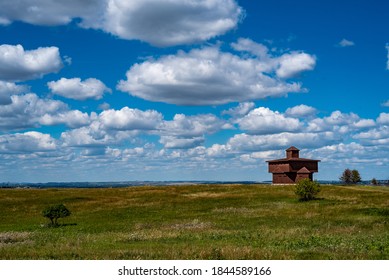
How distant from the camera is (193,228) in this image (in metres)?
32.5

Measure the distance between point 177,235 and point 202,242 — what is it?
13.3 ft

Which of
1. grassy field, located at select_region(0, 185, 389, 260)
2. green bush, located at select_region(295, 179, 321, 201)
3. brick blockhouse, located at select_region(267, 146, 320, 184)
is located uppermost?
brick blockhouse, located at select_region(267, 146, 320, 184)

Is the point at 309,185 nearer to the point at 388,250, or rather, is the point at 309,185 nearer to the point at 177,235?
the point at 177,235

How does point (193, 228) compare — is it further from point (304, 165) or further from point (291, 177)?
point (304, 165)

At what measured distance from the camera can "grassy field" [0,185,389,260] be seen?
59.7 ft

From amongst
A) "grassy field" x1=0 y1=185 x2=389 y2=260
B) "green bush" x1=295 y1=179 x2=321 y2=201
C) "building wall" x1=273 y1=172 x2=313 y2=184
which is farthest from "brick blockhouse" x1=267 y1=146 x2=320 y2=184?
→ "green bush" x1=295 y1=179 x2=321 y2=201

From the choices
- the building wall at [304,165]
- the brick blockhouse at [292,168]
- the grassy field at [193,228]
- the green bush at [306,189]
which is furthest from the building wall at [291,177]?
the green bush at [306,189]

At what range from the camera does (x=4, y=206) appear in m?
57.9

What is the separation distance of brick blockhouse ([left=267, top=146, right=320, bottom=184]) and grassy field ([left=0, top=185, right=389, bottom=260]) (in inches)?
1325

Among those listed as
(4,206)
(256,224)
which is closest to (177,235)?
(256,224)

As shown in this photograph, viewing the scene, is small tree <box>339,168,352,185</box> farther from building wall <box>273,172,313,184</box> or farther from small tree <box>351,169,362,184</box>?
building wall <box>273,172,313,184</box>

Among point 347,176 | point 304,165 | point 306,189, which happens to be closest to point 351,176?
point 347,176

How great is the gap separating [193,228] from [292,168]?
78.6m

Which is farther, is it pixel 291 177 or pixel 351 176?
pixel 351 176
